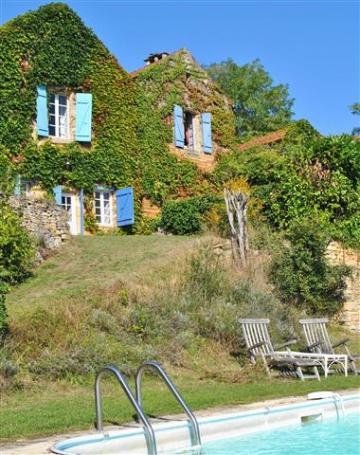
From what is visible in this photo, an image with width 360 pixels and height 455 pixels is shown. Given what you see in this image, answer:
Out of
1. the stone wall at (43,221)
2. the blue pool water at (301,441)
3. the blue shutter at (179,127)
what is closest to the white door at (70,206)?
the stone wall at (43,221)

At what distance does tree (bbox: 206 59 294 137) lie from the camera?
43.5 metres

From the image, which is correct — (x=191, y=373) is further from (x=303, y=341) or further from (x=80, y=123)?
(x=80, y=123)

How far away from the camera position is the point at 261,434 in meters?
7.13

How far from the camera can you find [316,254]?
54.2 ft

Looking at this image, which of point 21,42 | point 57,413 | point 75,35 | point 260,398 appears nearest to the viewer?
point 57,413

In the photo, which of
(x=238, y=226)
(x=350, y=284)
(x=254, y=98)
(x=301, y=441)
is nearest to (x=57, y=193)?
(x=238, y=226)

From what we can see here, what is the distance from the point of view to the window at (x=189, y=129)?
27.7 meters

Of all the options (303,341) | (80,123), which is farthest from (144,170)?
(303,341)

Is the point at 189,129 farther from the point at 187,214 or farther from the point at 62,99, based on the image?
the point at 62,99

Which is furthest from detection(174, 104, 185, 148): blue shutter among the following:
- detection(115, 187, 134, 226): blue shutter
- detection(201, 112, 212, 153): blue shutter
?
detection(115, 187, 134, 226): blue shutter

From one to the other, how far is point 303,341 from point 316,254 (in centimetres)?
318

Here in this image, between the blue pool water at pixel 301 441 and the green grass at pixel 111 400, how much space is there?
1.03 m

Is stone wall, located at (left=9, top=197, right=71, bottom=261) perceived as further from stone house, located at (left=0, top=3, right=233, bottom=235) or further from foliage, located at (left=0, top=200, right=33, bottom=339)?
stone house, located at (left=0, top=3, right=233, bottom=235)

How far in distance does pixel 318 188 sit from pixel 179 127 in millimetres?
8397
